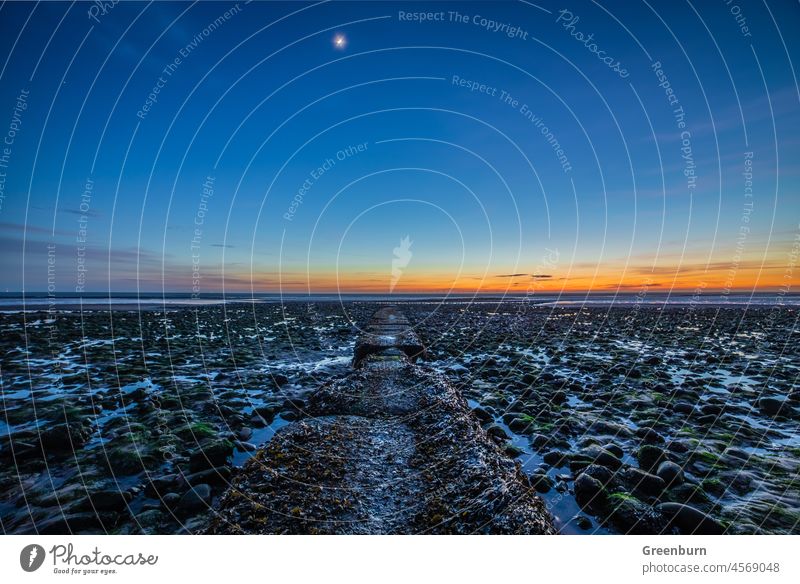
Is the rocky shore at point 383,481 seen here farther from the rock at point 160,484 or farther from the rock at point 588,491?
the rock at point 160,484

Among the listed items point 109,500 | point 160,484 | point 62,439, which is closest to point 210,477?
point 160,484

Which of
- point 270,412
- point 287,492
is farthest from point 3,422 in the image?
point 287,492

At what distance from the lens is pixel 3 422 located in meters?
9.15

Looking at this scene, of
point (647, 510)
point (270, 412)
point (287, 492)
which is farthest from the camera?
point (270, 412)

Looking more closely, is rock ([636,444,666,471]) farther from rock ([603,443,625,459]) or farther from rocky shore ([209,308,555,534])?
rocky shore ([209,308,555,534])

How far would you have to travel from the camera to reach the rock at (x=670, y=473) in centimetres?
622

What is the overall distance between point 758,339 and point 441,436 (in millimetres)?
28279

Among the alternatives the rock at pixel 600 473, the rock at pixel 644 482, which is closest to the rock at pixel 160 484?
the rock at pixel 600 473

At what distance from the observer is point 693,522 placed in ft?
16.6

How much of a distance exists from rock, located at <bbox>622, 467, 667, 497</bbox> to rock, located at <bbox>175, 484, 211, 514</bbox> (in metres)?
6.84

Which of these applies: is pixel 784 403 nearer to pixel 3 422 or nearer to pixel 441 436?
pixel 441 436
